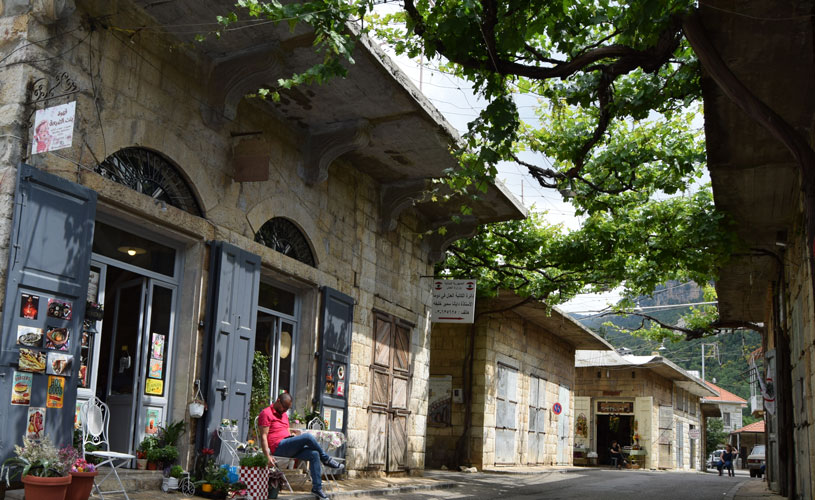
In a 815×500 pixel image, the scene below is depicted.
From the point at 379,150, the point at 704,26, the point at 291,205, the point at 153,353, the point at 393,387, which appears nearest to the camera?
the point at 704,26

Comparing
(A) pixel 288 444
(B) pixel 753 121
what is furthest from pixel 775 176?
(A) pixel 288 444

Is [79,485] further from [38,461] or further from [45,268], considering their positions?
[45,268]

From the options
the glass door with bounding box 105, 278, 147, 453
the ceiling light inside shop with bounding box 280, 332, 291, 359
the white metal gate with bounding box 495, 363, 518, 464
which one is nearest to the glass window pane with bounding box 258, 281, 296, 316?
the ceiling light inside shop with bounding box 280, 332, 291, 359

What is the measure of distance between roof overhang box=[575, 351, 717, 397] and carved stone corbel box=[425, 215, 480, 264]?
16.2 metres

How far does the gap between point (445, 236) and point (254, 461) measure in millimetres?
7285

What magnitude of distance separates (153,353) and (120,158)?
213 centimetres

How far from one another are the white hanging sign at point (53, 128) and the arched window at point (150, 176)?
87 centimetres

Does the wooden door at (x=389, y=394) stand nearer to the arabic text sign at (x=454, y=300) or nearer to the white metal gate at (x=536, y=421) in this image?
the arabic text sign at (x=454, y=300)

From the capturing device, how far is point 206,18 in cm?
789

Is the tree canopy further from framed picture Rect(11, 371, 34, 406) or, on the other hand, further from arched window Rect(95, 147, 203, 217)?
framed picture Rect(11, 371, 34, 406)

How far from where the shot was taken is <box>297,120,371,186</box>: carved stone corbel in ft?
33.5

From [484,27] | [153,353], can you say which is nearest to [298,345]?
[153,353]

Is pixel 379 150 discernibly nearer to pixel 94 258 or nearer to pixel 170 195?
pixel 170 195

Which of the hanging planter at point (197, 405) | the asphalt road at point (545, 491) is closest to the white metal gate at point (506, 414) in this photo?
the asphalt road at point (545, 491)
